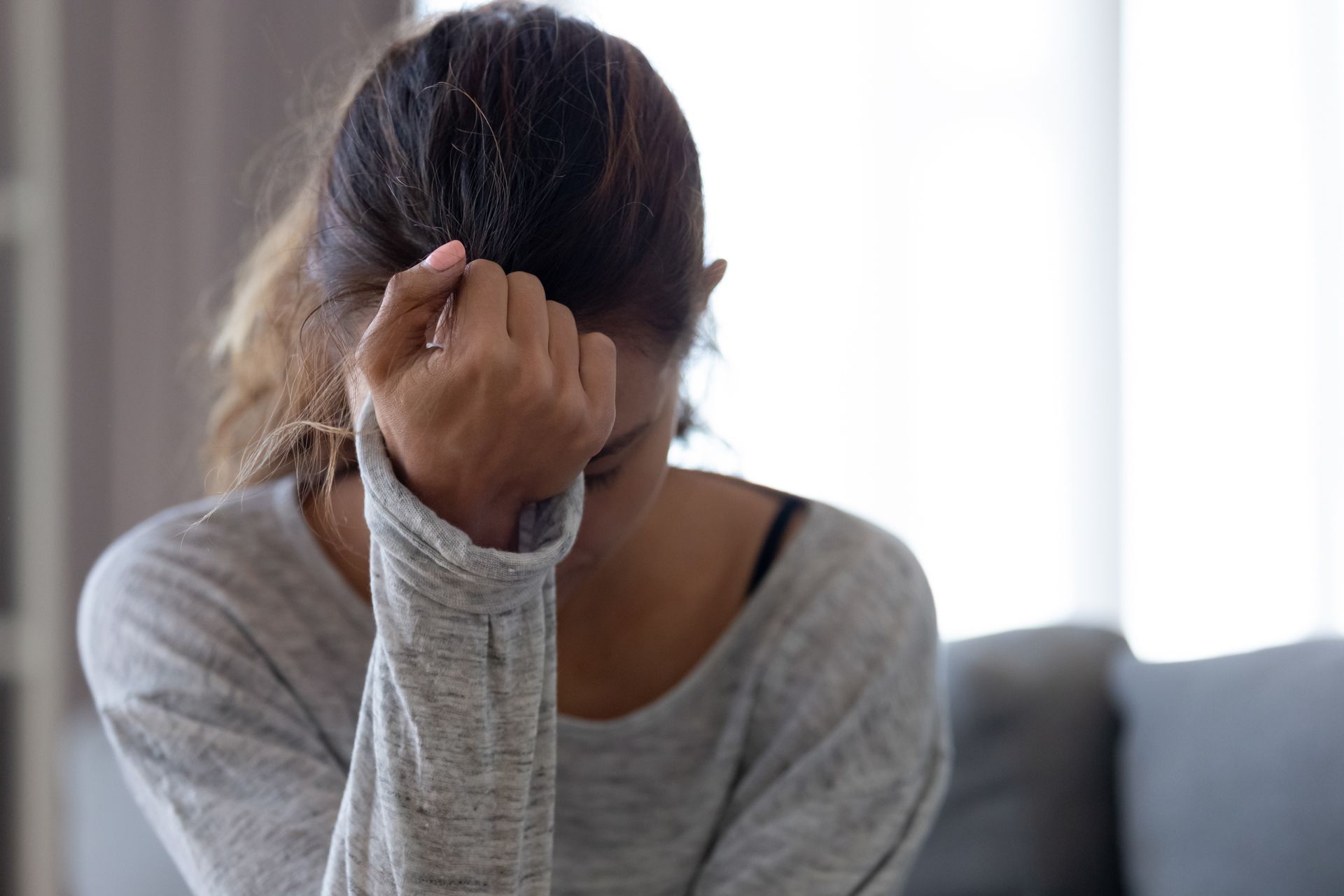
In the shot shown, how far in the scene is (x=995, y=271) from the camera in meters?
1.87

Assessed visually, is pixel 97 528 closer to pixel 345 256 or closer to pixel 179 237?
pixel 179 237

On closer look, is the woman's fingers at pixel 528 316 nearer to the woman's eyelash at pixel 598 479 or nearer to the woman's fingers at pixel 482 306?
the woman's fingers at pixel 482 306

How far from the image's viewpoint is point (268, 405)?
2.74 ft

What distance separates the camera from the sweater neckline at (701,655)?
825 mm

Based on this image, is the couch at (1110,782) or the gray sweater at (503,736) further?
the couch at (1110,782)

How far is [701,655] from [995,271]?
1.22m

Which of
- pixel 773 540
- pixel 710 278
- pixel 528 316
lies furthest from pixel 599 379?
pixel 773 540

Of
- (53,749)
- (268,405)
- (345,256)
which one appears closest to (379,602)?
(345,256)

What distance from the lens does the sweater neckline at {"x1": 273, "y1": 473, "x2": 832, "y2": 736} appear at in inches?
32.5

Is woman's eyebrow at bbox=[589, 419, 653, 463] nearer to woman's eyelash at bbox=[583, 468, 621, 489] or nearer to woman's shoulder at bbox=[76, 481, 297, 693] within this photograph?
woman's eyelash at bbox=[583, 468, 621, 489]

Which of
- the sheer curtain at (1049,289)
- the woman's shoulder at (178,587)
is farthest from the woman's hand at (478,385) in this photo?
the sheer curtain at (1049,289)

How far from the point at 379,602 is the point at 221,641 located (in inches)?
10.9

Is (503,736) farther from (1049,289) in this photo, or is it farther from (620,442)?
(1049,289)

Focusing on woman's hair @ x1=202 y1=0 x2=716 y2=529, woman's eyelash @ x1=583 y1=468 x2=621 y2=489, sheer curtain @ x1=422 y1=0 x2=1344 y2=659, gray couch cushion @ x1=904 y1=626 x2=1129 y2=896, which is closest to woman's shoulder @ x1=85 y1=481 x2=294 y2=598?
woman's hair @ x1=202 y1=0 x2=716 y2=529
